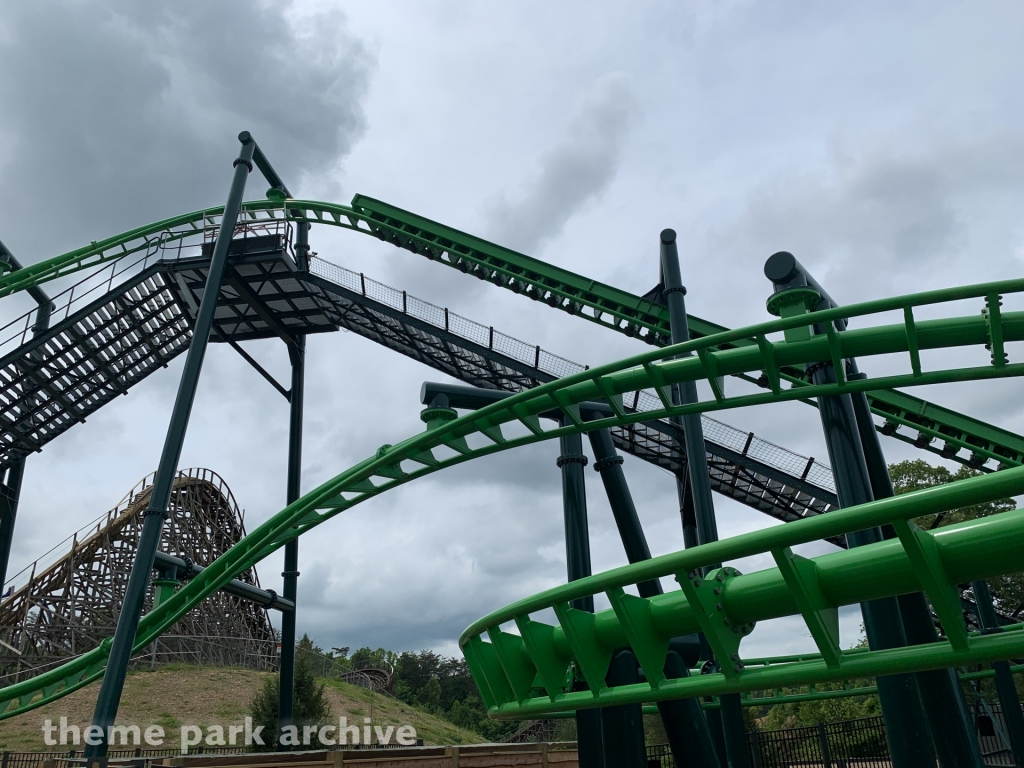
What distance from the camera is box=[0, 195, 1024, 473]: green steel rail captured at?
10.4m

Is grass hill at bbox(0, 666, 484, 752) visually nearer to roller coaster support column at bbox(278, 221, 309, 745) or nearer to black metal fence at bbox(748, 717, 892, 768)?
roller coaster support column at bbox(278, 221, 309, 745)

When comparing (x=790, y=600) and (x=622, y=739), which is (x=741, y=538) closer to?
(x=790, y=600)

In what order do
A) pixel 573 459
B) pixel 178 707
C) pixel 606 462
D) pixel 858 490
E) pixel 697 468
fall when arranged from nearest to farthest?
pixel 858 490 → pixel 606 462 → pixel 573 459 → pixel 697 468 → pixel 178 707

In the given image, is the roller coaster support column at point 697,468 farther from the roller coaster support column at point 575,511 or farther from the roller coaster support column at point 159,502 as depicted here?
the roller coaster support column at point 159,502

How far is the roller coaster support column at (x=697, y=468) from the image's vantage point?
628cm

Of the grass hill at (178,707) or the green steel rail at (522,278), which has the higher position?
the green steel rail at (522,278)

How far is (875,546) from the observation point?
2629mm

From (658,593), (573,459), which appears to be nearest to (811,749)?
(573,459)

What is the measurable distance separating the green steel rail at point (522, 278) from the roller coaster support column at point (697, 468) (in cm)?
110

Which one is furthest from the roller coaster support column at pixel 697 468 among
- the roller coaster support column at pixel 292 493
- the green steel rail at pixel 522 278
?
the roller coaster support column at pixel 292 493

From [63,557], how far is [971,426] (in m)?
20.2

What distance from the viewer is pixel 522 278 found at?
12477mm

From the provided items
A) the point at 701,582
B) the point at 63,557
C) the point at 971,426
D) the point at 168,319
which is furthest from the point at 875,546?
the point at 63,557

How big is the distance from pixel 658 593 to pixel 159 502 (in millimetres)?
6843
